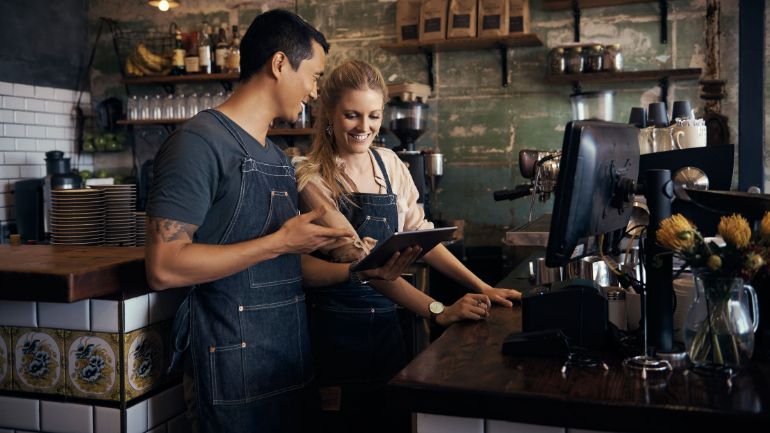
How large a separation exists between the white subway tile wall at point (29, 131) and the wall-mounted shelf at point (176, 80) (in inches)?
23.8

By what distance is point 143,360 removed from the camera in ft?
6.80

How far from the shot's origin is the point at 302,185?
2.34 metres

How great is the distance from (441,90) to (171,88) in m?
2.35

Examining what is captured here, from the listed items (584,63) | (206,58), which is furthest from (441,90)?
(206,58)

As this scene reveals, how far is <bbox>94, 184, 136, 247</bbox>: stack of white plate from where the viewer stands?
2705mm

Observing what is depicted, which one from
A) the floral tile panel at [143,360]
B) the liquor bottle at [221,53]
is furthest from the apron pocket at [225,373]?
the liquor bottle at [221,53]

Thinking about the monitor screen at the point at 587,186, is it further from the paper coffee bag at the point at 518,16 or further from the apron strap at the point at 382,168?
the paper coffee bag at the point at 518,16

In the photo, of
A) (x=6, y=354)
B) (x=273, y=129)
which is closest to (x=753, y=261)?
(x=6, y=354)

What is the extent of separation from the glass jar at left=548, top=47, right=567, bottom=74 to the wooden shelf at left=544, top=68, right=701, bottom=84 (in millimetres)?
35

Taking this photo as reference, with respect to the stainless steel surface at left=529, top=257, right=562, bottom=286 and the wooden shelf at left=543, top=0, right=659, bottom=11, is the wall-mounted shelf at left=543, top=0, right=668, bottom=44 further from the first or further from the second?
the stainless steel surface at left=529, top=257, right=562, bottom=286

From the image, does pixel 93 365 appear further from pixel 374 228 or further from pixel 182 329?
pixel 374 228

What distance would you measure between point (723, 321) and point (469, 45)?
4.20 meters

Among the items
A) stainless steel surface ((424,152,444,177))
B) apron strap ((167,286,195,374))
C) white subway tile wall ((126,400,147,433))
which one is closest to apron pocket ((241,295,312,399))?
apron strap ((167,286,195,374))

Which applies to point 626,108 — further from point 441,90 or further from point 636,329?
point 636,329
